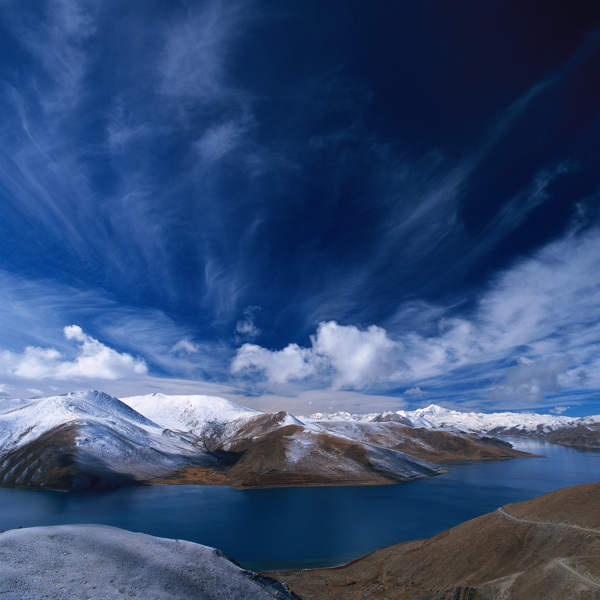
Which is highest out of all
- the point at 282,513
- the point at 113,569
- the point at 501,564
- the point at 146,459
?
the point at 146,459

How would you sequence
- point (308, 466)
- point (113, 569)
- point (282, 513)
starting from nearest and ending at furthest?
point (113, 569) → point (282, 513) → point (308, 466)

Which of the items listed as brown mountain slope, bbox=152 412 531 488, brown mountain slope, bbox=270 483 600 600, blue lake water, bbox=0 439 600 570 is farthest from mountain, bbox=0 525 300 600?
brown mountain slope, bbox=152 412 531 488

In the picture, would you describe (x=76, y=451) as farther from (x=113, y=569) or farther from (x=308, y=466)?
(x=113, y=569)

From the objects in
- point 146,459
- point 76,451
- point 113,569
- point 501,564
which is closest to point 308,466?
point 146,459

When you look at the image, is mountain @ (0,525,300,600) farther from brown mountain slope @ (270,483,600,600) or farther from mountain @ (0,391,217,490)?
mountain @ (0,391,217,490)

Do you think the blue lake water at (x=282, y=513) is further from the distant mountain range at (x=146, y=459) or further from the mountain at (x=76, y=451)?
the distant mountain range at (x=146, y=459)

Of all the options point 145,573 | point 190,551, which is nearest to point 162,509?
point 190,551

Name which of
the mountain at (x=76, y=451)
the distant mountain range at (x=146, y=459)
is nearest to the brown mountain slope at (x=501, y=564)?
the distant mountain range at (x=146, y=459)
